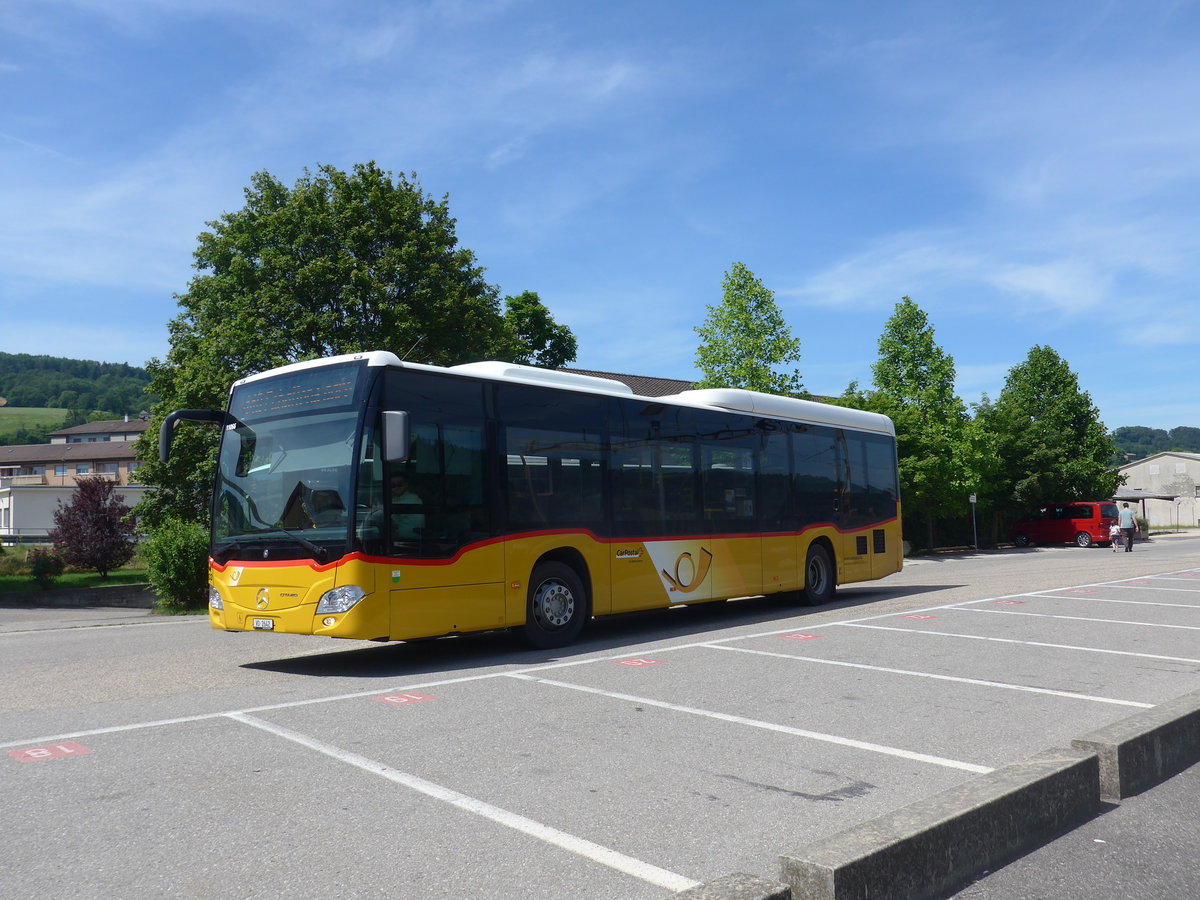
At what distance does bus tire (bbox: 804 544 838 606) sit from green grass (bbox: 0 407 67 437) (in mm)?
151849

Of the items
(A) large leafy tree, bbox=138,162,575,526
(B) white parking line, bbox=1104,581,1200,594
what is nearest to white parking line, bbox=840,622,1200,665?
(B) white parking line, bbox=1104,581,1200,594

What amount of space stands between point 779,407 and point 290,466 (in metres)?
8.26

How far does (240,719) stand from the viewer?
7.20m

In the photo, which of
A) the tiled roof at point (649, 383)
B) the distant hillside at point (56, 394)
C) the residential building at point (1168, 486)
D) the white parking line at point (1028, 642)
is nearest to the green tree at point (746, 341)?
the tiled roof at point (649, 383)

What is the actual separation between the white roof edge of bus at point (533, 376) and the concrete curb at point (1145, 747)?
6.98m

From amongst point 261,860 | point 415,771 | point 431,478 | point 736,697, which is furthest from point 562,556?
point 261,860

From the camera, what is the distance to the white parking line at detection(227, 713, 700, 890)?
3.99m

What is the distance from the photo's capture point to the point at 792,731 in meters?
6.68

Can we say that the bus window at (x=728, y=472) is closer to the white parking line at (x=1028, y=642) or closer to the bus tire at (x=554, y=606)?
the white parking line at (x=1028, y=642)

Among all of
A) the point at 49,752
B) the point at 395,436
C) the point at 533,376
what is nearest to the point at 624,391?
the point at 533,376

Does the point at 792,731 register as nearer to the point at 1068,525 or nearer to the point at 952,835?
the point at 952,835

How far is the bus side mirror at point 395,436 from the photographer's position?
9.16m

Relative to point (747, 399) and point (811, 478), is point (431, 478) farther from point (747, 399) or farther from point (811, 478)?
point (811, 478)

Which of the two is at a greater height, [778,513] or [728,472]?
[728,472]
